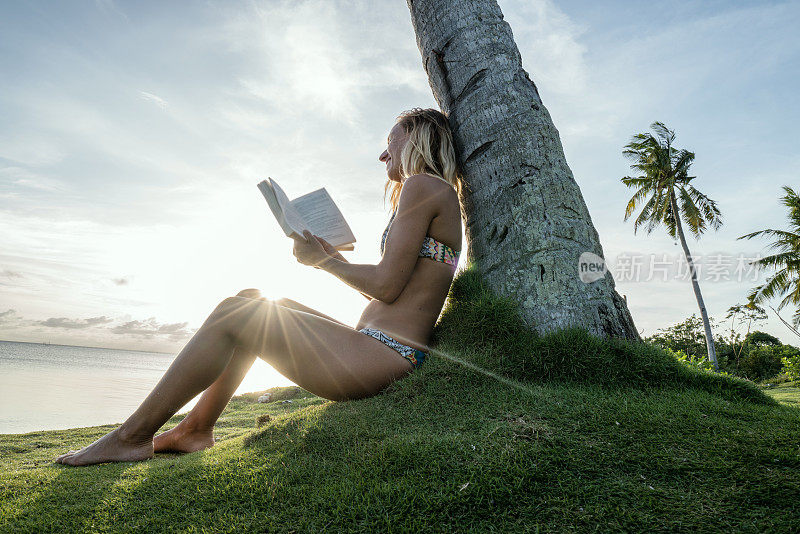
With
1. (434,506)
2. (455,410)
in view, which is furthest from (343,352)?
(434,506)

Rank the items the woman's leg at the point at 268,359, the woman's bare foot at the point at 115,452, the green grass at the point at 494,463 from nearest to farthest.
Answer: the green grass at the point at 494,463
the woman's leg at the point at 268,359
the woman's bare foot at the point at 115,452

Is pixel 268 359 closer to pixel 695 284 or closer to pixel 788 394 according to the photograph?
pixel 788 394

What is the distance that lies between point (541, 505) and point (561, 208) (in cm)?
190

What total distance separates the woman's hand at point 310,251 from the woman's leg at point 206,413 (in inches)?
19.1

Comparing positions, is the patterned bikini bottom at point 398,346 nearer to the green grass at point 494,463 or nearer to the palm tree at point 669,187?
the green grass at point 494,463

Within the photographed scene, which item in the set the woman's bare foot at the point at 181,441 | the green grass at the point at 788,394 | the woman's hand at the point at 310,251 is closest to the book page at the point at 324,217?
the woman's hand at the point at 310,251

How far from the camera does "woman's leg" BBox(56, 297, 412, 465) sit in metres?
2.32

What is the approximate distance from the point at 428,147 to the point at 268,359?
171 cm

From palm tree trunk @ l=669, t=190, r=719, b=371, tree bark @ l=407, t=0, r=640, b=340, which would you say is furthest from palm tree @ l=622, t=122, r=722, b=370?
tree bark @ l=407, t=0, r=640, b=340

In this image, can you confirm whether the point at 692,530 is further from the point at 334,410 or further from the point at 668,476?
the point at 334,410

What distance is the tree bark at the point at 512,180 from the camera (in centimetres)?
265

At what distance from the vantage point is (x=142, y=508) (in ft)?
5.74

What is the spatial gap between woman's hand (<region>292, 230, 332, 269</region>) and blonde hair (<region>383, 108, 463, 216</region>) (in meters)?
0.68

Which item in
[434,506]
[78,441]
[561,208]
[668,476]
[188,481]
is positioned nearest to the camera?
[434,506]
